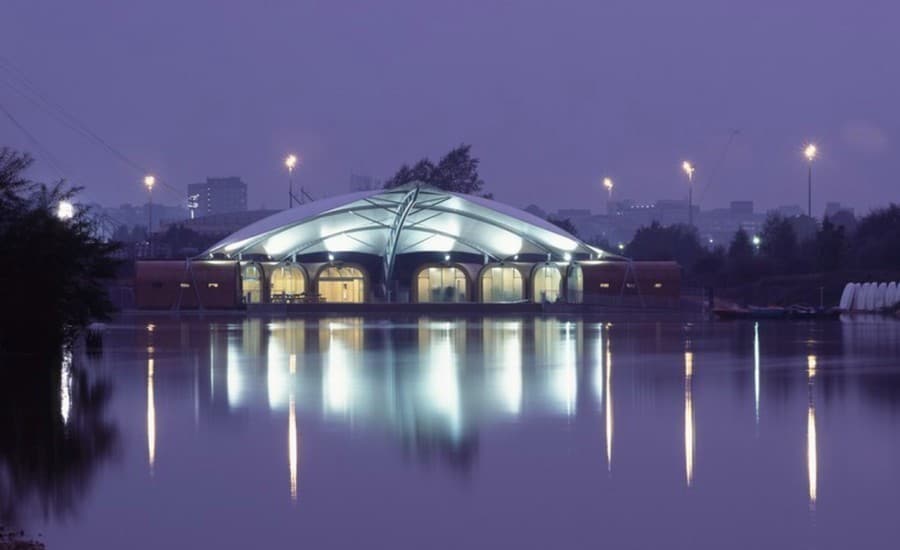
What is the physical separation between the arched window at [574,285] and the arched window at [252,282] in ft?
52.5

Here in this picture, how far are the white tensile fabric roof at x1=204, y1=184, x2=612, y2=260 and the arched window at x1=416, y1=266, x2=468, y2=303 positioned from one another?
1.76 metres

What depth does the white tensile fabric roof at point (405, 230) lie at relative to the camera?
225 feet

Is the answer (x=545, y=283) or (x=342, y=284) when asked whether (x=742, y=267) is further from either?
(x=342, y=284)

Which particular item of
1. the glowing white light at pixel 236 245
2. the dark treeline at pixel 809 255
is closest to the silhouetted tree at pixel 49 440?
the glowing white light at pixel 236 245

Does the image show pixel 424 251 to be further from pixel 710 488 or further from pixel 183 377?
pixel 710 488

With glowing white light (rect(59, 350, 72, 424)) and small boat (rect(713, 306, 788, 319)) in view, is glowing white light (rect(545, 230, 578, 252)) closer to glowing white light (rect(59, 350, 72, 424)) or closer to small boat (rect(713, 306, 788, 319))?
small boat (rect(713, 306, 788, 319))

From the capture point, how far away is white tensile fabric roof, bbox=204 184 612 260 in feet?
225

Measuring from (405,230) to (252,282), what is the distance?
30.1ft

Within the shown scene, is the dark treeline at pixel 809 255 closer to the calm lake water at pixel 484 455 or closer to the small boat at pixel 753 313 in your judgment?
the small boat at pixel 753 313

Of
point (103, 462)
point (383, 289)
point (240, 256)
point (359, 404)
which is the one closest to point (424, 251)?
point (383, 289)

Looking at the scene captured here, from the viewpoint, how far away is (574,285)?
7156 centimetres

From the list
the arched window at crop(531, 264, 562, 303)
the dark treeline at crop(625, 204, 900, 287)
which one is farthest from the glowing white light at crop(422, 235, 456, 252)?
the dark treeline at crop(625, 204, 900, 287)

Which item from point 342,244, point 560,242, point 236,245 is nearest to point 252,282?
point 236,245

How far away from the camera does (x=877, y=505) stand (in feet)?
36.6
